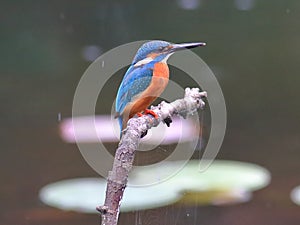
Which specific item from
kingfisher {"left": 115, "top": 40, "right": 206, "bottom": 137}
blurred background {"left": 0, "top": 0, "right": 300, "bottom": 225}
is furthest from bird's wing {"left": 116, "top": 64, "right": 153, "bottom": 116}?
blurred background {"left": 0, "top": 0, "right": 300, "bottom": 225}

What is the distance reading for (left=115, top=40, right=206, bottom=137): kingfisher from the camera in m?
0.40

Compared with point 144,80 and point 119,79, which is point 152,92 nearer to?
point 144,80

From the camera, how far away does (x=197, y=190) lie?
4.76 ft

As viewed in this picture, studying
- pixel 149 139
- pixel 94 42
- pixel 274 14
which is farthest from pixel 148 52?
pixel 274 14

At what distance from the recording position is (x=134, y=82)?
41 cm

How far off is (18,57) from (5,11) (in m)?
→ 0.30

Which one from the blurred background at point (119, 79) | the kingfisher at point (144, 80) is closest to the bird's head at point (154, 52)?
the kingfisher at point (144, 80)

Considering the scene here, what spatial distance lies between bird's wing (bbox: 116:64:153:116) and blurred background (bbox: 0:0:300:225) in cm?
107

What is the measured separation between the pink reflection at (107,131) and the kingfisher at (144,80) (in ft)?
0.08

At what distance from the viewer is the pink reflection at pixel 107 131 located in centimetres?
46

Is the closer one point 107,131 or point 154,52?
point 154,52

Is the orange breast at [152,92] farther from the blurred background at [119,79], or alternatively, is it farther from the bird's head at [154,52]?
the blurred background at [119,79]

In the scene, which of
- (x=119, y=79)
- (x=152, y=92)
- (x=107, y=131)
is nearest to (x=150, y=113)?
(x=152, y=92)

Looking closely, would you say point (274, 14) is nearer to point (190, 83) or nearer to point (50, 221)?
point (190, 83)
